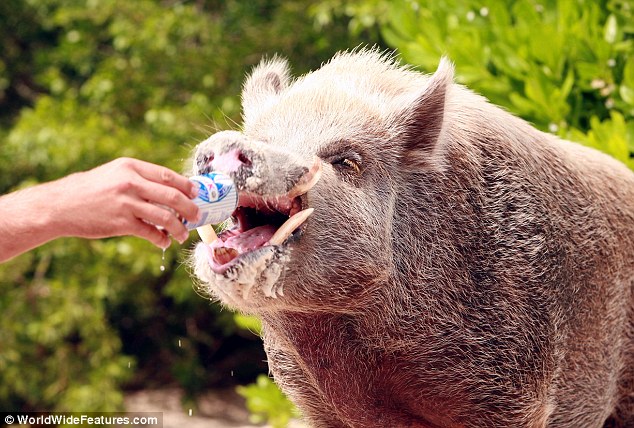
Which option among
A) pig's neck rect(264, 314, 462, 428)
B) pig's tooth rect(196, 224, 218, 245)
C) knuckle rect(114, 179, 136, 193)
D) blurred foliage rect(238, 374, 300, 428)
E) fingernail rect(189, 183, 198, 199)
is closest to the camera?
knuckle rect(114, 179, 136, 193)

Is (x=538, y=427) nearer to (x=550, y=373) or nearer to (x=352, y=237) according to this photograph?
(x=550, y=373)

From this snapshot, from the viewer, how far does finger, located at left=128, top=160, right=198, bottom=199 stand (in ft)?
6.81

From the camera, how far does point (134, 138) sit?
22.4ft

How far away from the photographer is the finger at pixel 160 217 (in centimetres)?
205

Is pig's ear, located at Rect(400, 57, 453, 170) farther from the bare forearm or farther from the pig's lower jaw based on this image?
the bare forearm

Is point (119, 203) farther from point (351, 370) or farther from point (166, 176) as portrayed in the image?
point (351, 370)

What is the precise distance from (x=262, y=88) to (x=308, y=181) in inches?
27.6

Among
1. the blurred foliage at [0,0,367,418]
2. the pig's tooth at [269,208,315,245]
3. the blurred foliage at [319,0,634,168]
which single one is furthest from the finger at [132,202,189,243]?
the blurred foliage at [0,0,367,418]

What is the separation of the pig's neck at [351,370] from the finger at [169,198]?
0.64 metres

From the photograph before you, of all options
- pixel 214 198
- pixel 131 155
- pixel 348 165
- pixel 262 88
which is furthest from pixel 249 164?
pixel 131 155

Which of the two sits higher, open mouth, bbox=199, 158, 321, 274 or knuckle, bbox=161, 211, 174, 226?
knuckle, bbox=161, 211, 174, 226

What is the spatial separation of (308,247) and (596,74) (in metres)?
1.83

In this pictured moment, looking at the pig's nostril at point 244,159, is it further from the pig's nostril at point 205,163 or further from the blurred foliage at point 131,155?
the blurred foliage at point 131,155

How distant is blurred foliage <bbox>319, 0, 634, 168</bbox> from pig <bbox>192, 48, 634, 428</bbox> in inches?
30.5
